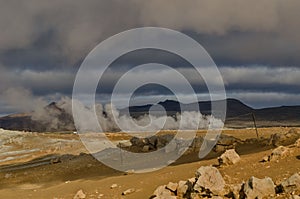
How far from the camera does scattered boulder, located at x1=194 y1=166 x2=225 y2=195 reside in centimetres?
1416

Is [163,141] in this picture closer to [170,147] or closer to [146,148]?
[146,148]

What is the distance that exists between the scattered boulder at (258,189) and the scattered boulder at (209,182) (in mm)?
1025

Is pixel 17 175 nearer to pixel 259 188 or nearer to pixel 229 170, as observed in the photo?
pixel 229 170

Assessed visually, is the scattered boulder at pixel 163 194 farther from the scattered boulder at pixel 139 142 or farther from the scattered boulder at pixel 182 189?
the scattered boulder at pixel 139 142

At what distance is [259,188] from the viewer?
43.2 ft

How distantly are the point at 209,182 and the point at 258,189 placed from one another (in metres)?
1.69

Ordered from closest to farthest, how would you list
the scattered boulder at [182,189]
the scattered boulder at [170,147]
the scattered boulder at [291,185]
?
the scattered boulder at [291,185] → the scattered boulder at [182,189] → the scattered boulder at [170,147]

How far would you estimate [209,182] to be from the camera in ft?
47.1

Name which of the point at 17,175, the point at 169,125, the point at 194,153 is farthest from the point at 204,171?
the point at 169,125

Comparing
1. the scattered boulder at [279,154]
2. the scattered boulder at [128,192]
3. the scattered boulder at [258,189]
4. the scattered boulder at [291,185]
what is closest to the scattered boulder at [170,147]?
the scattered boulder at [128,192]

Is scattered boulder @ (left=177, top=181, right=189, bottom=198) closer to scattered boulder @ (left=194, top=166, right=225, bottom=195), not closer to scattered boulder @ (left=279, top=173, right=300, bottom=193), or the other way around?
scattered boulder @ (left=194, top=166, right=225, bottom=195)

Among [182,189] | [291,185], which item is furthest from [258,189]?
[182,189]

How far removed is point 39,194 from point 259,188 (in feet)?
38.0

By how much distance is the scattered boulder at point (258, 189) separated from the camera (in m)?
13.0
